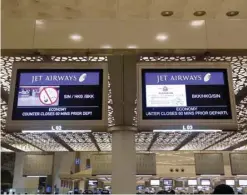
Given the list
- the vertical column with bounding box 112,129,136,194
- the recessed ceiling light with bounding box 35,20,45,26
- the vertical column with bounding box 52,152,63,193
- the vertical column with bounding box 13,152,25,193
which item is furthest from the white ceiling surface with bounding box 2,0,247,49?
the vertical column with bounding box 13,152,25,193

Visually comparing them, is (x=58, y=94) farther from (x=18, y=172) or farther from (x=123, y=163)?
(x=18, y=172)

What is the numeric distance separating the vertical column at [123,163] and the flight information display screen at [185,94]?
4.87 m

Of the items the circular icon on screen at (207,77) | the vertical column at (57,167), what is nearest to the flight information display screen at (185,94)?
the circular icon on screen at (207,77)

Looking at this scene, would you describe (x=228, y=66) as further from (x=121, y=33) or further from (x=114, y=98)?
(x=114, y=98)

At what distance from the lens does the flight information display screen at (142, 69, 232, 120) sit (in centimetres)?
335

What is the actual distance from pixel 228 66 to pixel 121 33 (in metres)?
1.27

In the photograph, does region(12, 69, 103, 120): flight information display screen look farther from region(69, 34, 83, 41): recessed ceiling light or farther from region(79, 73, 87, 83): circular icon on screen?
region(69, 34, 83, 41): recessed ceiling light

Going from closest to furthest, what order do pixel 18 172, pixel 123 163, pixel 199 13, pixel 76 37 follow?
pixel 76 37
pixel 199 13
pixel 123 163
pixel 18 172

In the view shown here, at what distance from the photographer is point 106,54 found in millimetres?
3719

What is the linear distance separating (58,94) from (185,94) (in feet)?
4.56

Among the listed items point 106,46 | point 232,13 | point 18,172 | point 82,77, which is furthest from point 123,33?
point 18,172

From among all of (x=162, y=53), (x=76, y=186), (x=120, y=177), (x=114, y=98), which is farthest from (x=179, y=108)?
(x=76, y=186)

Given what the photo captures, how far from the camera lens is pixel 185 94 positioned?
345 cm

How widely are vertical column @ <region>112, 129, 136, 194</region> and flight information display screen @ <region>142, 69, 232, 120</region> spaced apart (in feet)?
16.0
